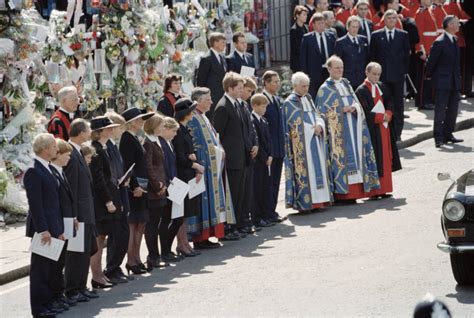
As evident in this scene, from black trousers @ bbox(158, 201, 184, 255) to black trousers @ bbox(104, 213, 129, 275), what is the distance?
1.08 metres

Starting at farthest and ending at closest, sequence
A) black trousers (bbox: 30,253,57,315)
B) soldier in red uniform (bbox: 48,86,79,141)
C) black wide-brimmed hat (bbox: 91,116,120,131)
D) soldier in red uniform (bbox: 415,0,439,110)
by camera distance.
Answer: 1. soldier in red uniform (bbox: 415,0,439,110)
2. soldier in red uniform (bbox: 48,86,79,141)
3. black wide-brimmed hat (bbox: 91,116,120,131)
4. black trousers (bbox: 30,253,57,315)

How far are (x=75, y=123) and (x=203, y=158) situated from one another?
2850 mm

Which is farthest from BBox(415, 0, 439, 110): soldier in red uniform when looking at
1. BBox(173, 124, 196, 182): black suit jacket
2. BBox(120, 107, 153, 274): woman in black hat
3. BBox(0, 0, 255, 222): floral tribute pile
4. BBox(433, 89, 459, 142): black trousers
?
BBox(120, 107, 153, 274): woman in black hat

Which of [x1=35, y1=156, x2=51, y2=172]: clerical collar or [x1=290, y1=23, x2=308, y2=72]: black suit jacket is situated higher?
[x1=290, y1=23, x2=308, y2=72]: black suit jacket

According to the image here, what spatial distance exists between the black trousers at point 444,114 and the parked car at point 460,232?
10171 mm

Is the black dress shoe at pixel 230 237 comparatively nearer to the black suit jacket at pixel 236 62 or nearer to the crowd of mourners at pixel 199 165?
the crowd of mourners at pixel 199 165

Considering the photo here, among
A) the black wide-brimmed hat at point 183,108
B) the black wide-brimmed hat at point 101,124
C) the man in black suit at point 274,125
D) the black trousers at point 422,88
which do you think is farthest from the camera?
the black trousers at point 422,88

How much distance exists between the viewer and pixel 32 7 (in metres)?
16.8

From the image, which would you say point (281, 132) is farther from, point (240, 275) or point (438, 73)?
point (438, 73)

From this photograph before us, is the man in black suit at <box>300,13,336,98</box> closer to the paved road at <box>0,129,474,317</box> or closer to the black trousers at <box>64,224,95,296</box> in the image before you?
the paved road at <box>0,129,474,317</box>

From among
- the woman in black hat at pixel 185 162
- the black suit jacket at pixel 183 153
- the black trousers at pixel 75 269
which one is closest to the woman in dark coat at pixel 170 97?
the woman in black hat at pixel 185 162

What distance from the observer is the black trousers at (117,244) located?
1273 centimetres

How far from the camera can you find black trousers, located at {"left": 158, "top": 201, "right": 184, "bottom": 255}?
13898mm

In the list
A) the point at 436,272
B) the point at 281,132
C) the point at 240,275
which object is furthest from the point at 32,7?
the point at 436,272
